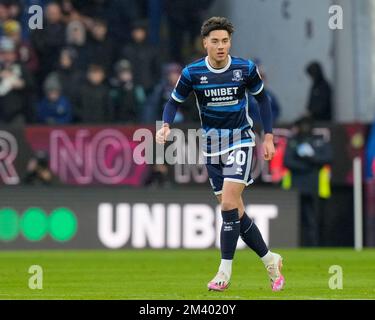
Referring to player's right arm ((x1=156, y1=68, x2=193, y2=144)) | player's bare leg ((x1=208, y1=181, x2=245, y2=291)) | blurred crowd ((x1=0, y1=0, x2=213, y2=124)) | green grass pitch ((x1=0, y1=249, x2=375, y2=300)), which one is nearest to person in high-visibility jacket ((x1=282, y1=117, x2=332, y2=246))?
green grass pitch ((x1=0, y1=249, x2=375, y2=300))

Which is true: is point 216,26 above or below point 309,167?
above

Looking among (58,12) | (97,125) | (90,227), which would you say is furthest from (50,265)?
(58,12)

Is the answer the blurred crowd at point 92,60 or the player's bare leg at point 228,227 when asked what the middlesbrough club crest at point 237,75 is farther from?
the blurred crowd at point 92,60

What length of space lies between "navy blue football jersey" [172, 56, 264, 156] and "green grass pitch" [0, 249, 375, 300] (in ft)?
4.57

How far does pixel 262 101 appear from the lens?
45.0 ft

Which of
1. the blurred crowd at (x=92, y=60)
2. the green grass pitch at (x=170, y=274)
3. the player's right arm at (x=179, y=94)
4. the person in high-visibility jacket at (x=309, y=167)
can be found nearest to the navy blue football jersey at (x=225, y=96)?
the player's right arm at (x=179, y=94)

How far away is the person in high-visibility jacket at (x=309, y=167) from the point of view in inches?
938

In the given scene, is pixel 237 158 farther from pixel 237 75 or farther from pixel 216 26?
pixel 216 26

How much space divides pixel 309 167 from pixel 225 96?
10.7m

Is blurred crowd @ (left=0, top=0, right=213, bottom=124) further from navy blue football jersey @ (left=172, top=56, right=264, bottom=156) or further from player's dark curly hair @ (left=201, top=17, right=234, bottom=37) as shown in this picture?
player's dark curly hair @ (left=201, top=17, right=234, bottom=37)

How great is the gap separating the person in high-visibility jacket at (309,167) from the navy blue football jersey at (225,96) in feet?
33.6

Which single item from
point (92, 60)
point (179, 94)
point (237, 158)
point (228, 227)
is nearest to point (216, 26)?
point (179, 94)

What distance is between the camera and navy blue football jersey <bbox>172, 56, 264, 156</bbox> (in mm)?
13492
